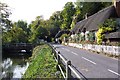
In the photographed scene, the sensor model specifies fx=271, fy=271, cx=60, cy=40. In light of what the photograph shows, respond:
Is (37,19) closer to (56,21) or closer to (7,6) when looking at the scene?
(56,21)

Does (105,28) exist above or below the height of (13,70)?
above

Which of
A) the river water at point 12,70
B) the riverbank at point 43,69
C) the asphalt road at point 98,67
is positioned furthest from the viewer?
the river water at point 12,70

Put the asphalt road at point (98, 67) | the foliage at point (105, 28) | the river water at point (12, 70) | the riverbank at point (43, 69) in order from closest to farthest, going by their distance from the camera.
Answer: the riverbank at point (43, 69), the asphalt road at point (98, 67), the river water at point (12, 70), the foliage at point (105, 28)

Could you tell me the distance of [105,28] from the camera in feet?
127

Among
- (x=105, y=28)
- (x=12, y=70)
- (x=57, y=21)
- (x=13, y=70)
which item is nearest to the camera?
(x=12, y=70)

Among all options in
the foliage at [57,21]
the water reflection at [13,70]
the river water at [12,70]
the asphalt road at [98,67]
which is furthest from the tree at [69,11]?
the asphalt road at [98,67]

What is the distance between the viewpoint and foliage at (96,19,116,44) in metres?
38.1

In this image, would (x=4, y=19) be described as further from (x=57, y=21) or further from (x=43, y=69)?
(x=57, y=21)

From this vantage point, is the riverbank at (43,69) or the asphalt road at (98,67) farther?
the asphalt road at (98,67)

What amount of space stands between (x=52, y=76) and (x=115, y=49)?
14.2m

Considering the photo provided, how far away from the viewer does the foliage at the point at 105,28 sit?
38.1m

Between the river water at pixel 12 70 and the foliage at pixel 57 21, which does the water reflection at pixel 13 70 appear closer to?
the river water at pixel 12 70

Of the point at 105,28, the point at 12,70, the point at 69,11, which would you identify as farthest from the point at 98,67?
the point at 69,11

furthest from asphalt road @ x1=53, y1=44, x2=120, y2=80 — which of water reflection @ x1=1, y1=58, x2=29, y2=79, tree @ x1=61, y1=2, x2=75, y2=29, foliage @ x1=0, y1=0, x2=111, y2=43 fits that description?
tree @ x1=61, y1=2, x2=75, y2=29
